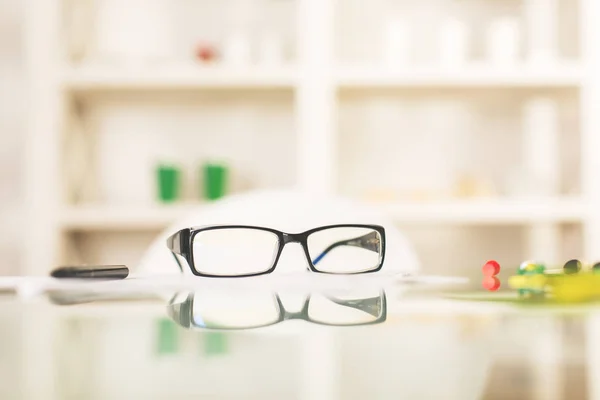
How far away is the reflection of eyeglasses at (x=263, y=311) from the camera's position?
28 centimetres

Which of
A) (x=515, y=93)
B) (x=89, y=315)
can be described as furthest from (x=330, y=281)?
(x=515, y=93)

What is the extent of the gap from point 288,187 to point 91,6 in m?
0.98

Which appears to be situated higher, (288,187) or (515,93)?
(515,93)

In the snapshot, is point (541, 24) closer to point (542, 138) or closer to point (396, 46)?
point (542, 138)

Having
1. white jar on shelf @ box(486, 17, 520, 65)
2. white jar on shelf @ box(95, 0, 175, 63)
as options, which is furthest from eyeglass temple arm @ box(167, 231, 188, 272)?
white jar on shelf @ box(95, 0, 175, 63)

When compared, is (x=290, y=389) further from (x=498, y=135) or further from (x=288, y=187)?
(x=498, y=135)

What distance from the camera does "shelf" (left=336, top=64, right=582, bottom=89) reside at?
6.48ft

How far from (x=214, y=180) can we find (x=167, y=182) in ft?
0.50

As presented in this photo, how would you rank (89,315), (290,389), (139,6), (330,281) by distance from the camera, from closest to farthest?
(290,389)
(89,315)
(330,281)
(139,6)

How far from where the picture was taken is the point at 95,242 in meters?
2.28

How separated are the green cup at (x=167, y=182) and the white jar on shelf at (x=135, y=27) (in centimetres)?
49

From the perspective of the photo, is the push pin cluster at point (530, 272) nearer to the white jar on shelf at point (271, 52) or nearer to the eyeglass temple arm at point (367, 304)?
the eyeglass temple arm at point (367, 304)

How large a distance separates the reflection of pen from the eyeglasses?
55 millimetres

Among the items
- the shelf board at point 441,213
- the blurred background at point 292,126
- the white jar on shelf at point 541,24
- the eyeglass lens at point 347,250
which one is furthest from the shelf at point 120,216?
the white jar on shelf at point 541,24
